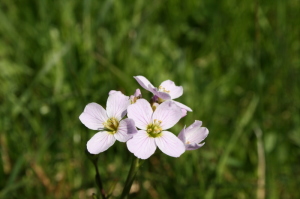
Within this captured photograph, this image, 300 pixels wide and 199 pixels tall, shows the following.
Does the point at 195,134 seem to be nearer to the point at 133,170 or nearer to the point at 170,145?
the point at 170,145

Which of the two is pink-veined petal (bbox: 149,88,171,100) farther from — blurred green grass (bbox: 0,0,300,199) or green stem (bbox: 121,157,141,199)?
blurred green grass (bbox: 0,0,300,199)

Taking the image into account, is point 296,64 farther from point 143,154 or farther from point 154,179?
point 143,154

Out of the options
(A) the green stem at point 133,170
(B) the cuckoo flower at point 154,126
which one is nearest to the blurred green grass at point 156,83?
(A) the green stem at point 133,170

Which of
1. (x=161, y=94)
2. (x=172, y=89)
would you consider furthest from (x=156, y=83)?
(x=161, y=94)

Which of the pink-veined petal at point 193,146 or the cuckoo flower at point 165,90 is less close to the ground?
the cuckoo flower at point 165,90

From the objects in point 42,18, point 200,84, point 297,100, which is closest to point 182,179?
point 200,84

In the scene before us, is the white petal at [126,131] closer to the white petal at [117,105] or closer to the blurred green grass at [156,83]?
the white petal at [117,105]

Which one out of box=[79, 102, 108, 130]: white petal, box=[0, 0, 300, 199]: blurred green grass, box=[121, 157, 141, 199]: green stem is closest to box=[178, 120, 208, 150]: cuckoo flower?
box=[121, 157, 141, 199]: green stem
